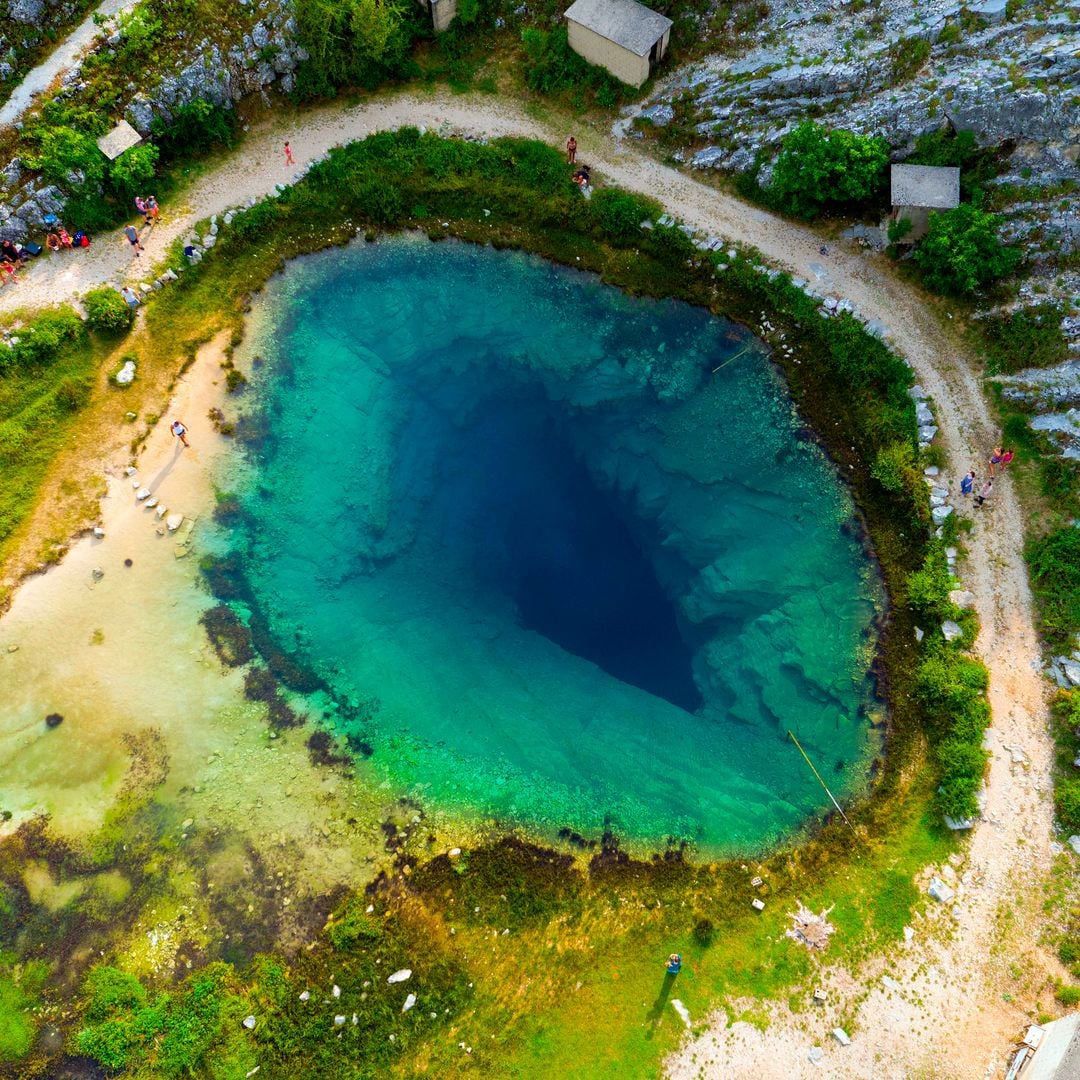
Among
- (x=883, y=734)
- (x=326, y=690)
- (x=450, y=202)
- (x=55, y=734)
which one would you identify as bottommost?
(x=55, y=734)

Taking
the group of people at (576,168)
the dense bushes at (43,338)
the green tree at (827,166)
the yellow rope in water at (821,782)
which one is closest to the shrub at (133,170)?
the dense bushes at (43,338)

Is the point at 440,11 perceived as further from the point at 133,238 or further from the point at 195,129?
the point at 133,238

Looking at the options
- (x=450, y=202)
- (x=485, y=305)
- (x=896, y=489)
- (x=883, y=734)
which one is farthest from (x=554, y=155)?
(x=883, y=734)

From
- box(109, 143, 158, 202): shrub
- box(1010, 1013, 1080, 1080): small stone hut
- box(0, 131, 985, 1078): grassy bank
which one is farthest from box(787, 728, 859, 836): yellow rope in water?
box(109, 143, 158, 202): shrub

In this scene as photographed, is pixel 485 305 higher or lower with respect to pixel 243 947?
higher

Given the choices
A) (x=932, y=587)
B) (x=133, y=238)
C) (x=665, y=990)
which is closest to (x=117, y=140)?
(x=133, y=238)

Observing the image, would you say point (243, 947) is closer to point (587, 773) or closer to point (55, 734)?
point (55, 734)
